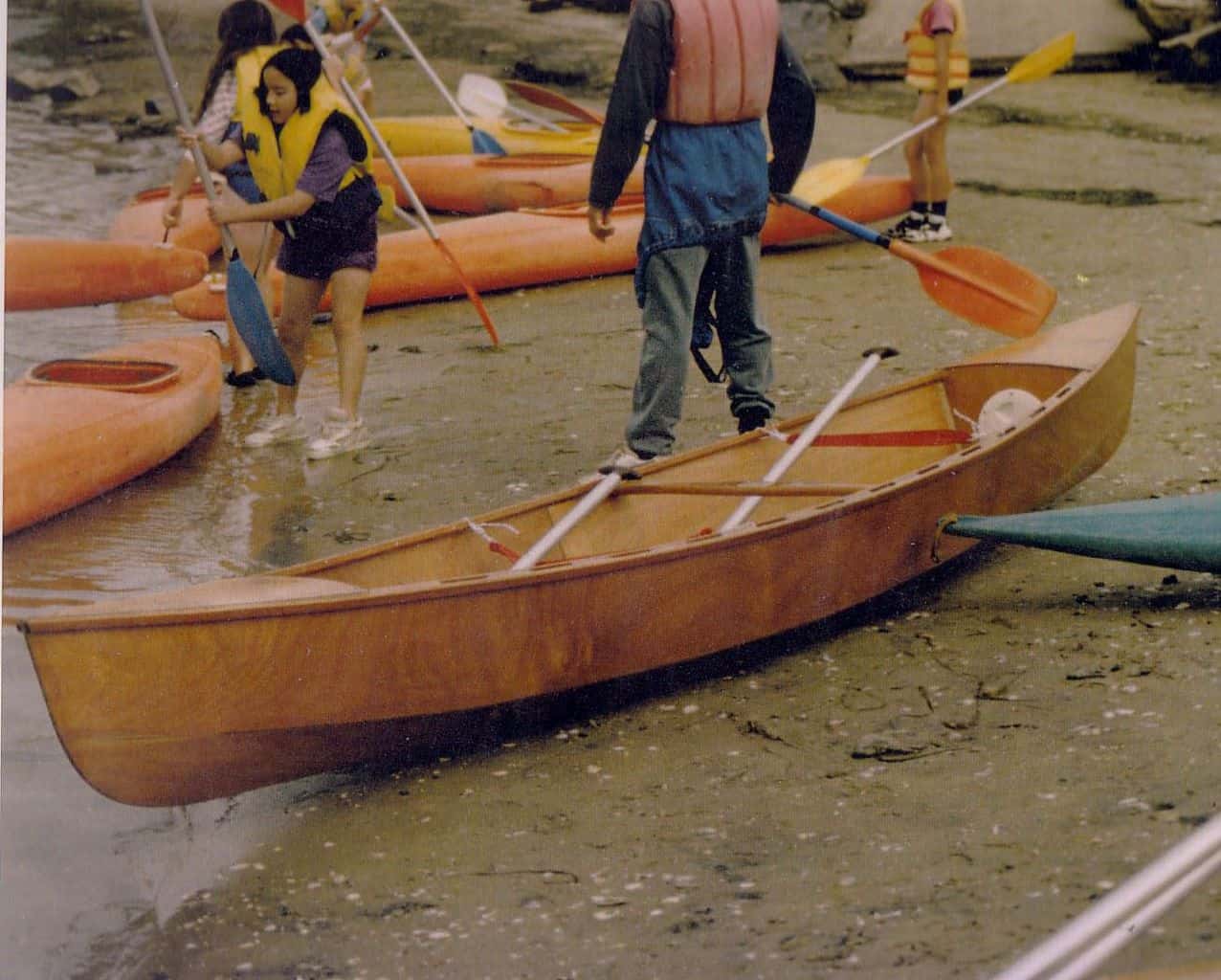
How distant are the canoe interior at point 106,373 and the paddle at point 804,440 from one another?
7.19ft

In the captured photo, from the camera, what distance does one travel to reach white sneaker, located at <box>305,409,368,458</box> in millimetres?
5602

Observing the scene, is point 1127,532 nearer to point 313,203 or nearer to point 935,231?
Answer: point 313,203

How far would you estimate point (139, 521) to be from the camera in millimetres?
5180

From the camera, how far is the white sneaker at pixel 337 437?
5602mm

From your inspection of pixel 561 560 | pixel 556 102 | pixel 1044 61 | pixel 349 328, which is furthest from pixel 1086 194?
pixel 561 560

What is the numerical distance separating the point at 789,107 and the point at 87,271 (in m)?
2.52

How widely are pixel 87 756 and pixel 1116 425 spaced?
2.98m

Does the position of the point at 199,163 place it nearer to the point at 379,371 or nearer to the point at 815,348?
the point at 379,371

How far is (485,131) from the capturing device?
9484 millimetres

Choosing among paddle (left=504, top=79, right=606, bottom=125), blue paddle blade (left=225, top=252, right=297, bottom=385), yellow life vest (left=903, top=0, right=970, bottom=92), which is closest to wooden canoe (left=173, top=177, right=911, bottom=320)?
yellow life vest (left=903, top=0, right=970, bottom=92)

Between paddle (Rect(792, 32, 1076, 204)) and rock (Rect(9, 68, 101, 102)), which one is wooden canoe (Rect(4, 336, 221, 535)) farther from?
rock (Rect(9, 68, 101, 102))

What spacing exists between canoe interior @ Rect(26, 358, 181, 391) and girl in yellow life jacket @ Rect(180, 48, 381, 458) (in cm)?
45

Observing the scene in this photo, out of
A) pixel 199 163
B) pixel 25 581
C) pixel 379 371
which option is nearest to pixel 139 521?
pixel 25 581

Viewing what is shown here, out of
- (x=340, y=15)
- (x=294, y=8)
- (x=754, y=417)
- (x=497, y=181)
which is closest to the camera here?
(x=754, y=417)
